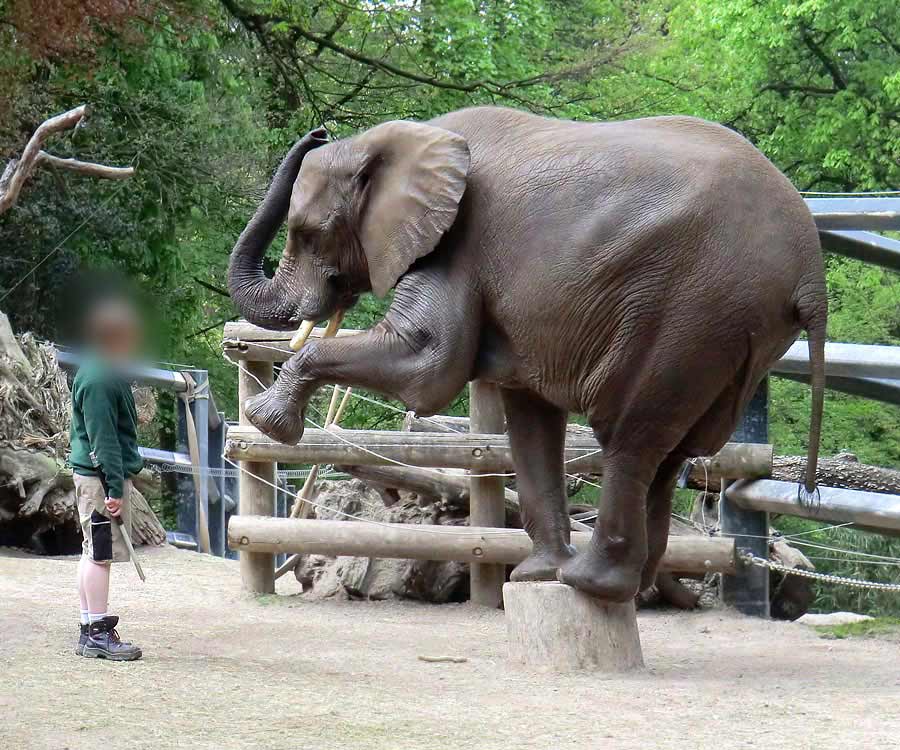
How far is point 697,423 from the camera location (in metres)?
5.50

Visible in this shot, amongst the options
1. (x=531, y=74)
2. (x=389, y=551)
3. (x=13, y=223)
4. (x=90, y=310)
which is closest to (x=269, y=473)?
(x=389, y=551)

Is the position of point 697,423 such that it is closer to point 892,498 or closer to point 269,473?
point 892,498

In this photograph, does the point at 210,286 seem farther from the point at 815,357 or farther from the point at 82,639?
the point at 815,357

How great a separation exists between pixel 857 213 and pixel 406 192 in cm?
290

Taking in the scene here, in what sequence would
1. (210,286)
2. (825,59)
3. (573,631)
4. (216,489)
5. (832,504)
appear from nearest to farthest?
(573,631) < (832,504) < (216,489) < (210,286) < (825,59)

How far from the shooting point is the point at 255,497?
8727mm

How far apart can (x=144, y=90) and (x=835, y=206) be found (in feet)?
36.2

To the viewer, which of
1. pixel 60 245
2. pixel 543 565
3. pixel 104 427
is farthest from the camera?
pixel 60 245

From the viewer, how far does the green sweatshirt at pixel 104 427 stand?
233 inches

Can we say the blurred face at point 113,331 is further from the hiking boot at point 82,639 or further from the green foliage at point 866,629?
the green foliage at point 866,629

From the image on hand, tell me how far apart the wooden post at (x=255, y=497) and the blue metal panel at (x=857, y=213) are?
3686 mm

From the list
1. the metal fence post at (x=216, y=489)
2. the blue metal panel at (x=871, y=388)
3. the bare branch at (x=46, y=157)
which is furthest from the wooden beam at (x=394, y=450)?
the metal fence post at (x=216, y=489)

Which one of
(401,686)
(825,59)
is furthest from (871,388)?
(825,59)

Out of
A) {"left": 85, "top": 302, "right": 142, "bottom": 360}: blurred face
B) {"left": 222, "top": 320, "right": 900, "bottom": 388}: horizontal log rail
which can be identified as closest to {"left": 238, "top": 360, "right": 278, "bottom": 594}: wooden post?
{"left": 222, "top": 320, "right": 900, "bottom": 388}: horizontal log rail
